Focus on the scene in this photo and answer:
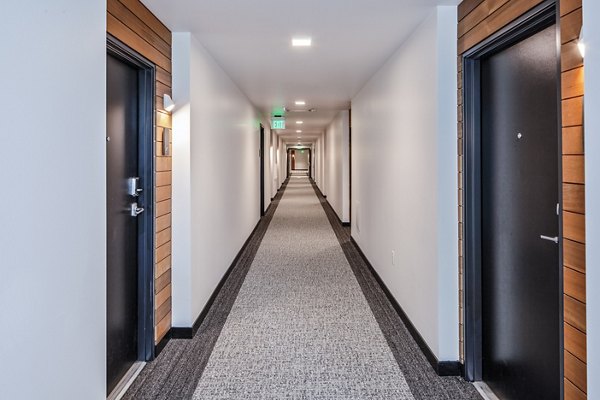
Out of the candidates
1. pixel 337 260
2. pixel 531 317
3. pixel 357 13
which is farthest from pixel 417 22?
pixel 337 260

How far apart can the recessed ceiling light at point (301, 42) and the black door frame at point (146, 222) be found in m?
1.00

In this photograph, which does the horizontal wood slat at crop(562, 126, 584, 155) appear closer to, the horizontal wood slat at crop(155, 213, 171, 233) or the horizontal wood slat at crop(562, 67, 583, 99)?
the horizontal wood slat at crop(562, 67, 583, 99)

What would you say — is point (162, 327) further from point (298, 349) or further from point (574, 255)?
point (574, 255)

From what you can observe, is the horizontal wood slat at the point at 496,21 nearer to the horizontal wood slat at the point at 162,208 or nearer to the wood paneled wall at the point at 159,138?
the wood paneled wall at the point at 159,138

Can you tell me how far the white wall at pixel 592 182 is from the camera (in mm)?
1093

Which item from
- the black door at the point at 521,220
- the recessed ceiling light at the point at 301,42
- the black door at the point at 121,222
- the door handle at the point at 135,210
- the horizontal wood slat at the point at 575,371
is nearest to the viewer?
the horizontal wood slat at the point at 575,371

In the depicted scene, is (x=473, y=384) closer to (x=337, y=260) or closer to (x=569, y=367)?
(x=569, y=367)

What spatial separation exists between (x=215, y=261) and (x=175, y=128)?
129cm

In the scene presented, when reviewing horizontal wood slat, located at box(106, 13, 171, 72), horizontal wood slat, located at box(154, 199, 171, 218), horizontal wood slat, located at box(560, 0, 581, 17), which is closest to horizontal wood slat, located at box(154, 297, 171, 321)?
horizontal wood slat, located at box(154, 199, 171, 218)

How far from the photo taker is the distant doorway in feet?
6.94

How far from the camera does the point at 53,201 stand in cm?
118

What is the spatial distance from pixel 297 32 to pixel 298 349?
195 centimetres

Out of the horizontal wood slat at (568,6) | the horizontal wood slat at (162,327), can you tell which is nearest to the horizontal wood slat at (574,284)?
the horizontal wood slat at (568,6)

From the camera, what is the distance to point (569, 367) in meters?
1.36
